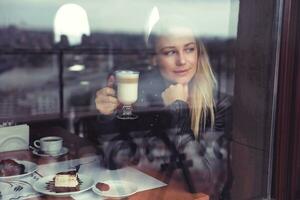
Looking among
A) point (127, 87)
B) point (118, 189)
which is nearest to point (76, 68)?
point (127, 87)

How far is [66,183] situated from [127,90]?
36 centimetres

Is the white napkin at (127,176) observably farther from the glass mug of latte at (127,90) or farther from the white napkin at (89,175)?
the glass mug of latte at (127,90)

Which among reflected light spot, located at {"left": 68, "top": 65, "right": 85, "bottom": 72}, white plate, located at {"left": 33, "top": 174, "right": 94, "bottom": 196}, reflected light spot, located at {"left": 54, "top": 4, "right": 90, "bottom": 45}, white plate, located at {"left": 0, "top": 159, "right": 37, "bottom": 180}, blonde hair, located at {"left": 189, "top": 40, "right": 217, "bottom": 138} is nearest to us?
white plate, located at {"left": 33, "top": 174, "right": 94, "bottom": 196}

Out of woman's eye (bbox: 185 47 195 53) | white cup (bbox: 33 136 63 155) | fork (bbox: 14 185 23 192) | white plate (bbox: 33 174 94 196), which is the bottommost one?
fork (bbox: 14 185 23 192)

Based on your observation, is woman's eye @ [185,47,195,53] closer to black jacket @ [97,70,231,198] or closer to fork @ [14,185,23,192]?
black jacket @ [97,70,231,198]

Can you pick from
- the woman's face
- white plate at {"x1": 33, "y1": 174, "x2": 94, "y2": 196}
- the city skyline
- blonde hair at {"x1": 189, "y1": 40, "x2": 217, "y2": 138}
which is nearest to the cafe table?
white plate at {"x1": 33, "y1": 174, "x2": 94, "y2": 196}

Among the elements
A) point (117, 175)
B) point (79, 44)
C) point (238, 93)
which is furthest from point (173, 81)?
point (79, 44)

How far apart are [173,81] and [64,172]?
47 cm

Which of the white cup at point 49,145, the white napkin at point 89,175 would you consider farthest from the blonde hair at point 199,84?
the white cup at point 49,145

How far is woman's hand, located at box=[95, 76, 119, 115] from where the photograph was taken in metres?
1.27

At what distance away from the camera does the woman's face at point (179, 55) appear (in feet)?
4.06

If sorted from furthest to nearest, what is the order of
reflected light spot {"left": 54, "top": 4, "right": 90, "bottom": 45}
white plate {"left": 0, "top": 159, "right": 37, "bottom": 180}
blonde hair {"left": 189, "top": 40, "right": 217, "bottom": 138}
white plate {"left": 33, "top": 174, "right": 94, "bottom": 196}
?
reflected light spot {"left": 54, "top": 4, "right": 90, "bottom": 45} → blonde hair {"left": 189, "top": 40, "right": 217, "bottom": 138} → white plate {"left": 0, "top": 159, "right": 37, "bottom": 180} → white plate {"left": 33, "top": 174, "right": 94, "bottom": 196}

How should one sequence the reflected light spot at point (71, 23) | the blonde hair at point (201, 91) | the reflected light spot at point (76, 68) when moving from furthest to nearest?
the reflected light spot at point (76, 68) < the reflected light spot at point (71, 23) < the blonde hair at point (201, 91)

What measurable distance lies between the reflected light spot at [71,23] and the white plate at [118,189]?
648 millimetres
